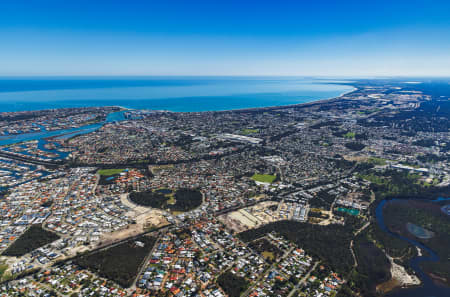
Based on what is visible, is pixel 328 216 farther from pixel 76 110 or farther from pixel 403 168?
pixel 76 110

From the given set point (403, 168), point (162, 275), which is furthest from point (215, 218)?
point (403, 168)

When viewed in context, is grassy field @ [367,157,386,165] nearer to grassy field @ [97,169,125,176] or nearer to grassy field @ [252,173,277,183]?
A: grassy field @ [252,173,277,183]

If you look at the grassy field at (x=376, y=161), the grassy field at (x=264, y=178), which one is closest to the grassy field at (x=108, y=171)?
the grassy field at (x=264, y=178)

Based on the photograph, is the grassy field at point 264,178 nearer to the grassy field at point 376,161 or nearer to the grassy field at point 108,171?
the grassy field at point 376,161

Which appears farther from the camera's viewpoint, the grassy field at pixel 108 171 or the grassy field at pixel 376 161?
the grassy field at pixel 376 161

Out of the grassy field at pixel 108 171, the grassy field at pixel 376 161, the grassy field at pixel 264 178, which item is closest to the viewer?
the grassy field at pixel 264 178

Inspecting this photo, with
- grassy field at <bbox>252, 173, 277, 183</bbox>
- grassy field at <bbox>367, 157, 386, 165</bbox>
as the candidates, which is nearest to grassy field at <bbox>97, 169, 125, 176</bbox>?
grassy field at <bbox>252, 173, 277, 183</bbox>

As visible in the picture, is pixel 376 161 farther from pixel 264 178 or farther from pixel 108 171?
pixel 108 171

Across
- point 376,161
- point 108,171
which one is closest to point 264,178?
point 376,161
